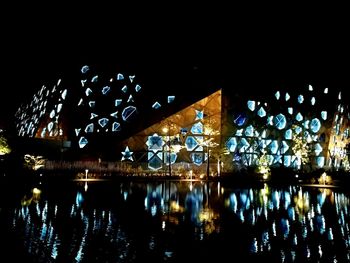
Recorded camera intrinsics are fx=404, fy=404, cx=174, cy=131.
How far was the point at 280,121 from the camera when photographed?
188 ft

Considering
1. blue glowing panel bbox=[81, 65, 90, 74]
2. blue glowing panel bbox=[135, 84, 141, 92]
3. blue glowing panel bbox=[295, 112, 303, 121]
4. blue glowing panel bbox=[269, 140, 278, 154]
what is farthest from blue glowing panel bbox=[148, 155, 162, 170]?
blue glowing panel bbox=[295, 112, 303, 121]

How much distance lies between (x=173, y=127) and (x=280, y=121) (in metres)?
16.6

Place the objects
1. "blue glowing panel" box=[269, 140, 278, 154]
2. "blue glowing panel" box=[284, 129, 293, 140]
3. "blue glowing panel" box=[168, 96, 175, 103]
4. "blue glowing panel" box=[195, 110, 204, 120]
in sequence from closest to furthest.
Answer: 1. "blue glowing panel" box=[168, 96, 175, 103]
2. "blue glowing panel" box=[195, 110, 204, 120]
3. "blue glowing panel" box=[269, 140, 278, 154]
4. "blue glowing panel" box=[284, 129, 293, 140]

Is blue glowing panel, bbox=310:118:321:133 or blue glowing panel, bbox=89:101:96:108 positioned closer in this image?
blue glowing panel, bbox=89:101:96:108

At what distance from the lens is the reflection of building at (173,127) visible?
49.4 m

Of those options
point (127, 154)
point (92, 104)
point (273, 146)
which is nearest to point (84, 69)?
point (92, 104)

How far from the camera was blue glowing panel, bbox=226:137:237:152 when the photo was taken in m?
52.2

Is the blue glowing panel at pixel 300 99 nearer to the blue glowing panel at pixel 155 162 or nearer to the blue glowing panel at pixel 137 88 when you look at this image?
the blue glowing panel at pixel 155 162

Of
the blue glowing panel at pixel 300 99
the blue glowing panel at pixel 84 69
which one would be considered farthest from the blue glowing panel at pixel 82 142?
the blue glowing panel at pixel 300 99

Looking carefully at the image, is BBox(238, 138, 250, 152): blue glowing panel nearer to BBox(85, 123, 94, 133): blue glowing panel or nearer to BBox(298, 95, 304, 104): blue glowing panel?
BBox(298, 95, 304, 104): blue glowing panel

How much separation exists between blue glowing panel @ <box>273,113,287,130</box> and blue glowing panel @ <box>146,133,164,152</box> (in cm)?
1702

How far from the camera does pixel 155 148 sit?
51031 mm

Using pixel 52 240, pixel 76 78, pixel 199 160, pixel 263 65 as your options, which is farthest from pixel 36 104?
pixel 52 240

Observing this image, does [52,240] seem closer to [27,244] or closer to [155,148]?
[27,244]
